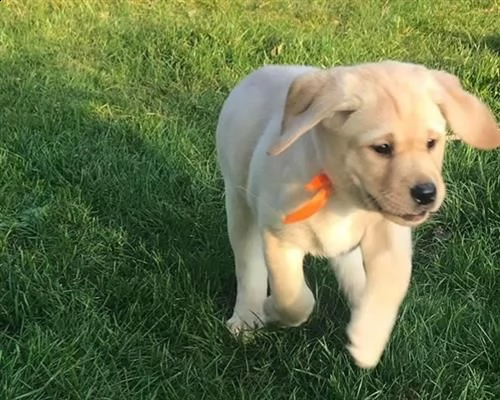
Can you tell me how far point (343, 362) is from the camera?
304 centimetres

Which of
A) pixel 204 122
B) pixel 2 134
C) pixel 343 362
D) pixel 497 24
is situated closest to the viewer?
pixel 343 362

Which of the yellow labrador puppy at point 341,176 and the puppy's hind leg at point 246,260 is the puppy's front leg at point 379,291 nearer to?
the yellow labrador puppy at point 341,176

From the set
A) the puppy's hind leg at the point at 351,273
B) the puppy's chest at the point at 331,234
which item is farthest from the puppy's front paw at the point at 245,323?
the puppy's chest at the point at 331,234

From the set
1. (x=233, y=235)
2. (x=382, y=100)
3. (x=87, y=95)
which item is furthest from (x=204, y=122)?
(x=382, y=100)

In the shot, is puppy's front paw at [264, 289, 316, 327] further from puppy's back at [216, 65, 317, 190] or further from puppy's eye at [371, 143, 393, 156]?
puppy's eye at [371, 143, 393, 156]

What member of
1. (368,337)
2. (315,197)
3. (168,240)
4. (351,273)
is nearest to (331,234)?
(315,197)

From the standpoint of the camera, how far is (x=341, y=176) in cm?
270

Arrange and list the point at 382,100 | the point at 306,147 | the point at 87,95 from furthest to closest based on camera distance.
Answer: the point at 87,95 → the point at 306,147 → the point at 382,100

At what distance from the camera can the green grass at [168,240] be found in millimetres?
3020

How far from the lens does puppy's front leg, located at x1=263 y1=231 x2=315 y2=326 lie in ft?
9.80

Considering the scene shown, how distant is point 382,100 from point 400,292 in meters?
0.65

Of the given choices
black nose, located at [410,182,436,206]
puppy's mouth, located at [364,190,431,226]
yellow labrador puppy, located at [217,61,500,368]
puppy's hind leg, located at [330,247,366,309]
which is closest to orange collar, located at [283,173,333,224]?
yellow labrador puppy, located at [217,61,500,368]

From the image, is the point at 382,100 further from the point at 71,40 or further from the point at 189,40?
the point at 71,40

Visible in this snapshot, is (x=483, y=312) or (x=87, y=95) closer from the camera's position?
(x=483, y=312)
